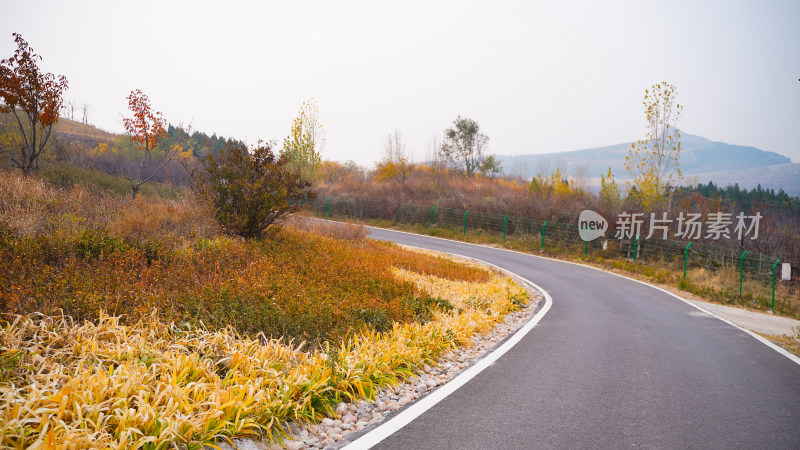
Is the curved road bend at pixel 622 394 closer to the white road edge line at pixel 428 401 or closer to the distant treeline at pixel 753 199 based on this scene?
the white road edge line at pixel 428 401

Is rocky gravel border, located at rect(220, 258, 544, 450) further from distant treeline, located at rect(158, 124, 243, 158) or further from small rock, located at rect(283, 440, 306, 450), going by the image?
distant treeline, located at rect(158, 124, 243, 158)

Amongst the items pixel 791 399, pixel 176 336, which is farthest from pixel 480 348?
pixel 176 336

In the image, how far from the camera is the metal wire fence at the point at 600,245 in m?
16.7

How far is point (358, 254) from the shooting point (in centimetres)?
1180

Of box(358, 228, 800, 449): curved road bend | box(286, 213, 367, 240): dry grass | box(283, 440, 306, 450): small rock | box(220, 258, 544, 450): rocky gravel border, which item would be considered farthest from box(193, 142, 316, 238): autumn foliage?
box(283, 440, 306, 450): small rock

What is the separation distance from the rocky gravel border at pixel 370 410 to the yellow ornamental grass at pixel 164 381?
0.10 metres

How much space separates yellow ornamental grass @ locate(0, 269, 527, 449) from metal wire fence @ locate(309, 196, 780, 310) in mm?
15189

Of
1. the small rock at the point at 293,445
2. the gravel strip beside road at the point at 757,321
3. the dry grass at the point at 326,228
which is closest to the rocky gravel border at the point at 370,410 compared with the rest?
the small rock at the point at 293,445

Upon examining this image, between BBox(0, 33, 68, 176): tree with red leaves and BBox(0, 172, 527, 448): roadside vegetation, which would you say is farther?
BBox(0, 33, 68, 176): tree with red leaves

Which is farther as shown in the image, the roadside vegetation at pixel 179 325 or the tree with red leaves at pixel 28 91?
the tree with red leaves at pixel 28 91

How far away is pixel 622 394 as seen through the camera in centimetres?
494

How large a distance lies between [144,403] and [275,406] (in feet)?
3.29

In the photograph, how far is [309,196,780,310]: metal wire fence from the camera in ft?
54.8

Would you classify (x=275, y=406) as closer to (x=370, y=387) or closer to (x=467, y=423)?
(x=370, y=387)
